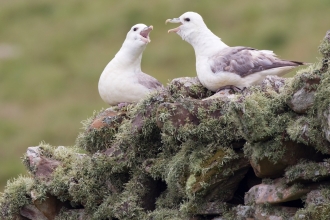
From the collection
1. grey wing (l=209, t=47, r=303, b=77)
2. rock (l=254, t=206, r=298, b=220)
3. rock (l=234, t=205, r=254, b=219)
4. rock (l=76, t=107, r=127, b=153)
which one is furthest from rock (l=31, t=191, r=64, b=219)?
rock (l=254, t=206, r=298, b=220)

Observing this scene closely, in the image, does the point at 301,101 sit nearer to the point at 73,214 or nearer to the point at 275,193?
the point at 275,193

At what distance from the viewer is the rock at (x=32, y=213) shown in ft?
32.3

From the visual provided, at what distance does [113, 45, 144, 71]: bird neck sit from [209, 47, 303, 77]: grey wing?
1262 millimetres

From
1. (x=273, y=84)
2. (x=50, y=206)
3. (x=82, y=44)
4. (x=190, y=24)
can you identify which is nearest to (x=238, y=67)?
(x=190, y=24)

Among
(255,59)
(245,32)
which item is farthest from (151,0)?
(255,59)

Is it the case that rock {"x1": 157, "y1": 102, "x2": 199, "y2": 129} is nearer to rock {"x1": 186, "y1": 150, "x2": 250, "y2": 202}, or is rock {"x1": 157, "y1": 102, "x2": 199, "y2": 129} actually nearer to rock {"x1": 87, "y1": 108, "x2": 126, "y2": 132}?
rock {"x1": 186, "y1": 150, "x2": 250, "y2": 202}

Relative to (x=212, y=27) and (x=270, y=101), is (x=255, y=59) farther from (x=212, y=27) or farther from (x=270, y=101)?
(x=212, y=27)

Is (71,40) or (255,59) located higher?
(71,40)

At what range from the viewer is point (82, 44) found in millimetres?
28219

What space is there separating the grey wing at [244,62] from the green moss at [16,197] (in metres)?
2.24

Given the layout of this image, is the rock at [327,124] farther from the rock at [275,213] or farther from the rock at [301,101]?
the rock at [275,213]

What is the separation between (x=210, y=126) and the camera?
27.5 ft

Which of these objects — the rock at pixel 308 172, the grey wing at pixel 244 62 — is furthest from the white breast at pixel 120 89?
the rock at pixel 308 172

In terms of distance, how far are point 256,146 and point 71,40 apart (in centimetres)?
2130
